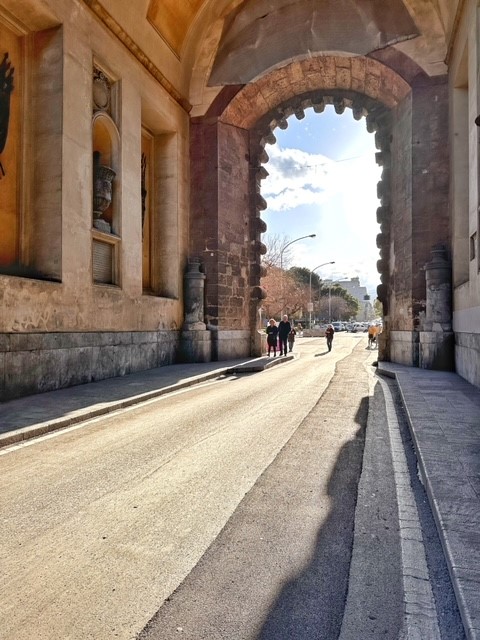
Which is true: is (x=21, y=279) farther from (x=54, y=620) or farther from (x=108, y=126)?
(x=54, y=620)

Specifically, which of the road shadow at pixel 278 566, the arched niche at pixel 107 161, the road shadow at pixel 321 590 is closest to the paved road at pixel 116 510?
the road shadow at pixel 278 566

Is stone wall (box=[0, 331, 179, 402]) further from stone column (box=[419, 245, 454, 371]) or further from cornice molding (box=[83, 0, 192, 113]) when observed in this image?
stone column (box=[419, 245, 454, 371])

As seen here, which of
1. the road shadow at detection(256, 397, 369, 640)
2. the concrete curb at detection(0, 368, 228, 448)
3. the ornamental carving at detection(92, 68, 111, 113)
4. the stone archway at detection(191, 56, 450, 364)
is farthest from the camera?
the stone archway at detection(191, 56, 450, 364)

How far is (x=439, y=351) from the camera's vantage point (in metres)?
12.9

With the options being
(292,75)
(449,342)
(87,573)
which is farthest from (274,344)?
(87,573)

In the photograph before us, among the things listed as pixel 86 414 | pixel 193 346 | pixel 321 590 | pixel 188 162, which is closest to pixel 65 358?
pixel 86 414

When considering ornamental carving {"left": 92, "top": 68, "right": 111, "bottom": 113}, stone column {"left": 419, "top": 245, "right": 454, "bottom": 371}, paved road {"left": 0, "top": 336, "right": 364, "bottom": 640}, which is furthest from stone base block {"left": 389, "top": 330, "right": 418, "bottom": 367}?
ornamental carving {"left": 92, "top": 68, "right": 111, "bottom": 113}

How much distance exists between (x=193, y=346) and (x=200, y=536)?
503 inches

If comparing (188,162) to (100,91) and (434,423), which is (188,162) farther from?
(434,423)

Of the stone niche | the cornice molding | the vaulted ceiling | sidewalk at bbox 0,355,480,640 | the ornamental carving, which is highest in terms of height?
the vaulted ceiling

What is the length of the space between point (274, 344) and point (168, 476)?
15487 millimetres

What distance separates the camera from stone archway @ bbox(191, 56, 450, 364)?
1430cm

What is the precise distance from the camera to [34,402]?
806cm

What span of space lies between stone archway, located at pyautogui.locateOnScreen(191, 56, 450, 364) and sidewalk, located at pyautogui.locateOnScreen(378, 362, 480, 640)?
7.06 m
